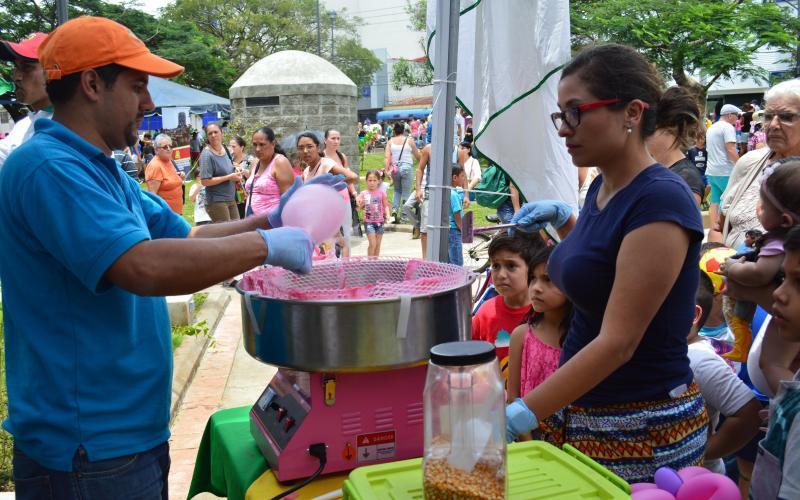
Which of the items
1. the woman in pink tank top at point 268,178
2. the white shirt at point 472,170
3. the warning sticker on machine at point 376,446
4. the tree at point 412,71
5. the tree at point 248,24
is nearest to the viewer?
the warning sticker on machine at point 376,446

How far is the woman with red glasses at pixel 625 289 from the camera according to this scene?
1537 millimetres

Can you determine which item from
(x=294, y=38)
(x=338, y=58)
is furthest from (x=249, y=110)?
(x=338, y=58)

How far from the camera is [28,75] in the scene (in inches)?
131

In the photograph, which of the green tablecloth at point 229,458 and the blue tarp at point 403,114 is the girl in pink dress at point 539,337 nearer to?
the green tablecloth at point 229,458

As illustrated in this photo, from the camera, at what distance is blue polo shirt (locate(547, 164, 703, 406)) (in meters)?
1.57

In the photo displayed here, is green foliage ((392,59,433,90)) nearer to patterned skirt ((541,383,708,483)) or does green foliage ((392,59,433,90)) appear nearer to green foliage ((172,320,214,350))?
green foliage ((172,320,214,350))

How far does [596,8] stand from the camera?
20922 millimetres

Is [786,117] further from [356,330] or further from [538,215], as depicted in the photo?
[356,330]

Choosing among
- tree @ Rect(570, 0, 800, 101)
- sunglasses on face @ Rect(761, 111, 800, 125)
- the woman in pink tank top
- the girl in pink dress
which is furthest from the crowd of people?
tree @ Rect(570, 0, 800, 101)

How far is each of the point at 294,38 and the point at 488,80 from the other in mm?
54406

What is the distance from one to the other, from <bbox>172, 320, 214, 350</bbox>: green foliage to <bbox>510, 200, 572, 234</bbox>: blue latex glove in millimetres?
3588

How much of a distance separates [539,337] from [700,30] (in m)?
18.0

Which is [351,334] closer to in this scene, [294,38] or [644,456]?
[644,456]

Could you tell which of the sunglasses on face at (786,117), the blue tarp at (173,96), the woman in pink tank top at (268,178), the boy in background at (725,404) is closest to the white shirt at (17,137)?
the woman in pink tank top at (268,178)
